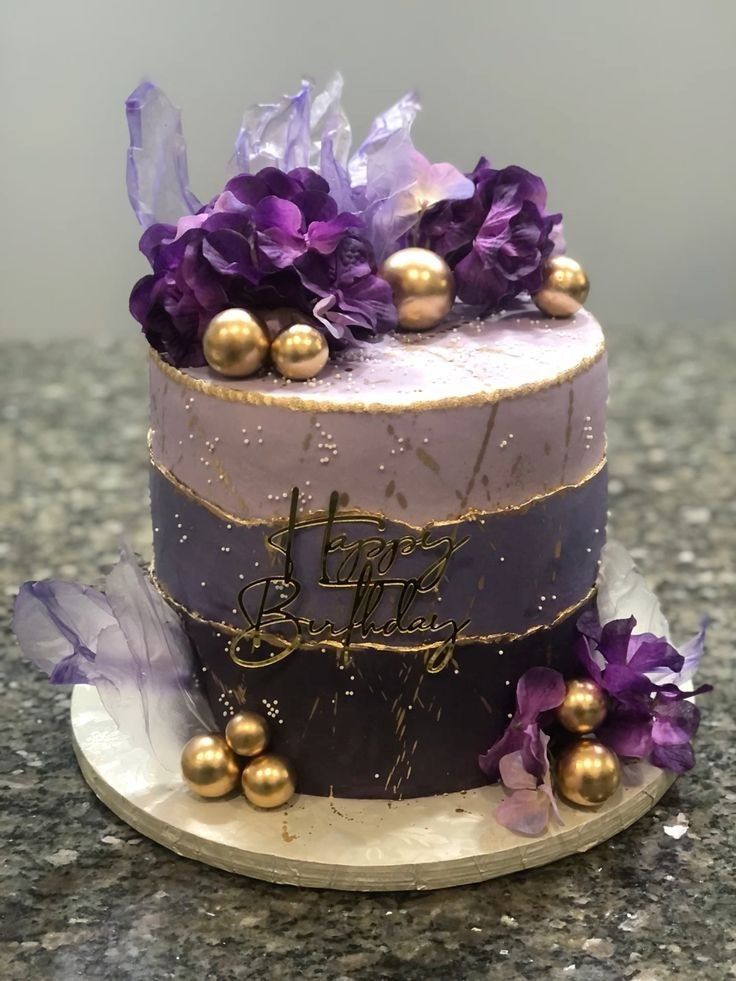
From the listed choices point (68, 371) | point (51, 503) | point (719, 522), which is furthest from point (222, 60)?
point (719, 522)

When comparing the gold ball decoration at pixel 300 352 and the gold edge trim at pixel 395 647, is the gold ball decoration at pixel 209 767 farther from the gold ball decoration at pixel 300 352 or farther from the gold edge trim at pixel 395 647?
the gold ball decoration at pixel 300 352

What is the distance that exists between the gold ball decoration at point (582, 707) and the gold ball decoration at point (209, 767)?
0.26m

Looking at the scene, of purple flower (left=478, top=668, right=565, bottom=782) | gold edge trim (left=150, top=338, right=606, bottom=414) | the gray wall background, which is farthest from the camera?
the gray wall background

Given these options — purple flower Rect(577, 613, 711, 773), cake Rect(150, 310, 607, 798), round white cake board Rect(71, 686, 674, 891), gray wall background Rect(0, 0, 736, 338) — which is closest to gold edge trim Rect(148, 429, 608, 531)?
cake Rect(150, 310, 607, 798)

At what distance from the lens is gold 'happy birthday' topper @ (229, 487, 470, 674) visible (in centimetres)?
96

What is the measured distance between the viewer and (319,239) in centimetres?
99

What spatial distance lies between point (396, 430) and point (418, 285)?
162 millimetres

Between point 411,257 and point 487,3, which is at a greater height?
point 487,3

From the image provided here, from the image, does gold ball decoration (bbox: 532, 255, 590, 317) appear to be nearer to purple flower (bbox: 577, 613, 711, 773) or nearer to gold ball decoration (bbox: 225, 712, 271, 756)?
purple flower (bbox: 577, 613, 711, 773)

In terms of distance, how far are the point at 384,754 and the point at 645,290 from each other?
1.47 m

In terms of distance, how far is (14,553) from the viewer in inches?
61.5

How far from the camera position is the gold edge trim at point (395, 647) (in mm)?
993

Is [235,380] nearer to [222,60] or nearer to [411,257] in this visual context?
[411,257]

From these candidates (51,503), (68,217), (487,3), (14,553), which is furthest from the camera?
(68,217)
